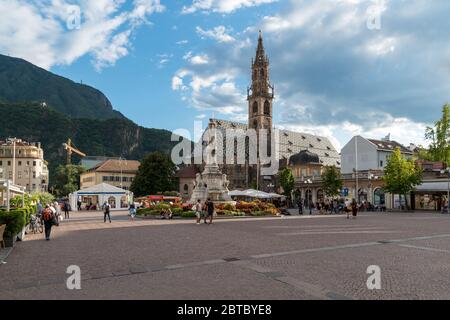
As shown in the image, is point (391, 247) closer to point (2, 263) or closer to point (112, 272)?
point (112, 272)

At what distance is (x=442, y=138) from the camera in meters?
57.9

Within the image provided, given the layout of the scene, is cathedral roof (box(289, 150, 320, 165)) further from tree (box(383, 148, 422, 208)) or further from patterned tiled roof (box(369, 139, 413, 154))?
tree (box(383, 148, 422, 208))

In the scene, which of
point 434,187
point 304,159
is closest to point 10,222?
point 434,187

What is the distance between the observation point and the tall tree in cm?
5706

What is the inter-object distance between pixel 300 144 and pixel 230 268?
105 metres

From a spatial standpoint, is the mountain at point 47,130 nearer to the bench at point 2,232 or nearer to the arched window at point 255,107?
the arched window at point 255,107

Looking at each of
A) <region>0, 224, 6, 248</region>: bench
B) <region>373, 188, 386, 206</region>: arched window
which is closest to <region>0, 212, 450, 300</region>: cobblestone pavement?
<region>0, 224, 6, 248</region>: bench

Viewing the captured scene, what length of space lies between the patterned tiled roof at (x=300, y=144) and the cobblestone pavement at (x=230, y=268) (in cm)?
9359

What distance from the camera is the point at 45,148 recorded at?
17025 cm

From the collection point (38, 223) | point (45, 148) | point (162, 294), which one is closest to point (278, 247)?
point (162, 294)

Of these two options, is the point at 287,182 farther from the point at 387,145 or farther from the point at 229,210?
the point at 229,210

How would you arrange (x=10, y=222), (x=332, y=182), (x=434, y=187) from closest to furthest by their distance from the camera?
(x=10, y=222) < (x=434, y=187) < (x=332, y=182)

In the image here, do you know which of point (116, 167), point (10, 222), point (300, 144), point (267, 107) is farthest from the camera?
point (267, 107)

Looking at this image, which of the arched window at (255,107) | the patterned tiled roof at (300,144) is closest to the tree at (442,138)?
the patterned tiled roof at (300,144)
